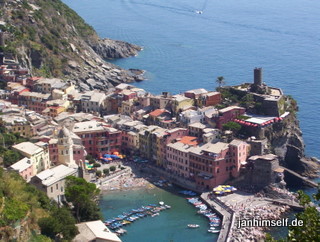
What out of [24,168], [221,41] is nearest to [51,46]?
[221,41]

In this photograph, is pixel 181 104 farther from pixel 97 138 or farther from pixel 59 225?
pixel 59 225

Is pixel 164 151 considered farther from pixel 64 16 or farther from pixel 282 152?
pixel 64 16

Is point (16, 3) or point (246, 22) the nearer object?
point (16, 3)

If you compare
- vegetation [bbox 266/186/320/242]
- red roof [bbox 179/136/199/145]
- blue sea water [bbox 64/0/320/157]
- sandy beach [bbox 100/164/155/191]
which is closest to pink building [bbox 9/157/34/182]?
sandy beach [bbox 100/164/155/191]

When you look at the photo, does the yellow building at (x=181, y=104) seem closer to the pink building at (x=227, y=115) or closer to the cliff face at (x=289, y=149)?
the pink building at (x=227, y=115)

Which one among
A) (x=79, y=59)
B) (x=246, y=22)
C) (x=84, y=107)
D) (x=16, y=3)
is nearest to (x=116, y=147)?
(x=84, y=107)

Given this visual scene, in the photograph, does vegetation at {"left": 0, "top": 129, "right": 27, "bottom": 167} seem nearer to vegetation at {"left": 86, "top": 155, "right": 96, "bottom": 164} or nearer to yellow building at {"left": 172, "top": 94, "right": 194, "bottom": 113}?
vegetation at {"left": 86, "top": 155, "right": 96, "bottom": 164}
